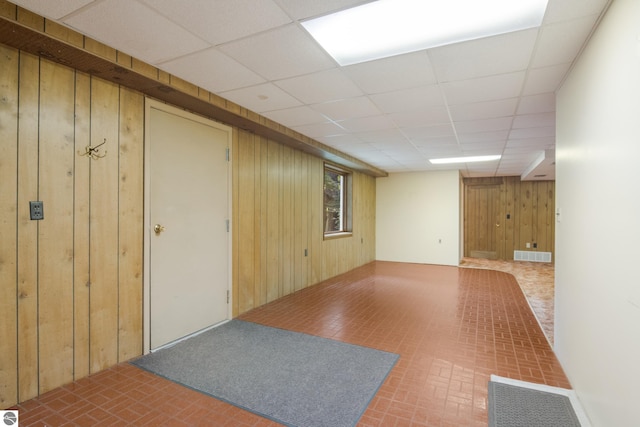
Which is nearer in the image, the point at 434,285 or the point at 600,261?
the point at 600,261

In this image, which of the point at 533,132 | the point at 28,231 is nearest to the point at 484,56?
the point at 533,132

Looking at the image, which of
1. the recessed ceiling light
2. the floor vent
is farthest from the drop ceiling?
the floor vent

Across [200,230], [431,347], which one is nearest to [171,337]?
[200,230]

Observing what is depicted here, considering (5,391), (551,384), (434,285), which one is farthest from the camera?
(434,285)

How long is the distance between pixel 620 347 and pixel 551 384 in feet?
3.63

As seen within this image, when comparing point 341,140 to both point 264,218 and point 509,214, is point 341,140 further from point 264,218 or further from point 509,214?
point 509,214

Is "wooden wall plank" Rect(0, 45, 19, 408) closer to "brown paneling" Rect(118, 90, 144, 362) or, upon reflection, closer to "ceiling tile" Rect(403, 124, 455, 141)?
"brown paneling" Rect(118, 90, 144, 362)

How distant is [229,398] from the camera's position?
2.19 meters

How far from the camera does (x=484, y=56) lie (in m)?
2.25

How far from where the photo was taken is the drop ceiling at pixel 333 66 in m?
1.79

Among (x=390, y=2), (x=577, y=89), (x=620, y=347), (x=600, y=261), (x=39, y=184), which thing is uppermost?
(x=390, y=2)

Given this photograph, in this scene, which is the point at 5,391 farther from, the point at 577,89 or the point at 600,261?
the point at 577,89

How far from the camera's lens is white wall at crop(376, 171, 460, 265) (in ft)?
25.9

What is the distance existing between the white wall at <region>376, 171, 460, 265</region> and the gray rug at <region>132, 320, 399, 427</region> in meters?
5.65
